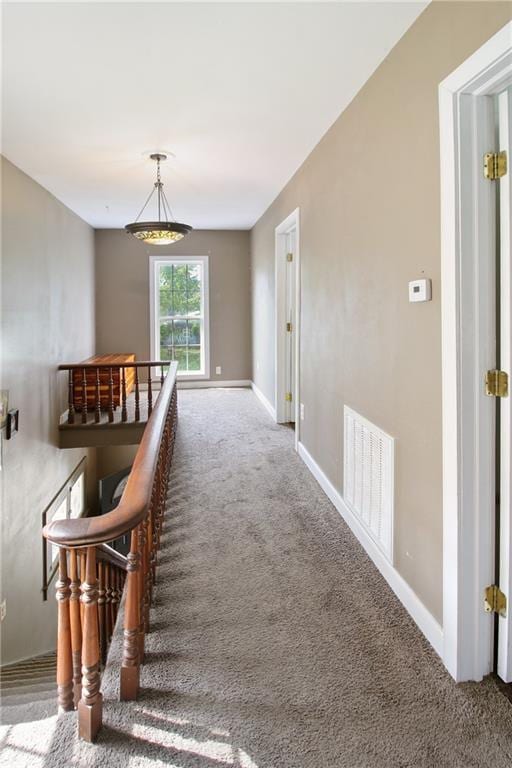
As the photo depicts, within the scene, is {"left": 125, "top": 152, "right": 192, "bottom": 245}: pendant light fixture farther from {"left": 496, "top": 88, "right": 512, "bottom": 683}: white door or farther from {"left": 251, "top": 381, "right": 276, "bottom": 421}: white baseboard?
{"left": 496, "top": 88, "right": 512, "bottom": 683}: white door

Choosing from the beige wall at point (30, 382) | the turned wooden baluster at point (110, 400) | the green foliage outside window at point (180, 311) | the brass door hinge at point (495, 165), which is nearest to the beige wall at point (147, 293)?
the green foliage outside window at point (180, 311)

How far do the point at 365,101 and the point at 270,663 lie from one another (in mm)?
2707

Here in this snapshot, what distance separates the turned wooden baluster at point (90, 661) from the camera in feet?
4.51

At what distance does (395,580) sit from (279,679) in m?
0.79

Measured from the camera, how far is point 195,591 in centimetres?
230

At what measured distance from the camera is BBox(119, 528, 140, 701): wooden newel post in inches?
61.7

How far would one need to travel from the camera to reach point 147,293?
308 inches

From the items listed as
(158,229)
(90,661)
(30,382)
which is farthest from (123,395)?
(90,661)

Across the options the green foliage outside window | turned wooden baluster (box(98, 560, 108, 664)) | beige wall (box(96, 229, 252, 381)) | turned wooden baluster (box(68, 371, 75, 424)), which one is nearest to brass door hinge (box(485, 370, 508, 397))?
turned wooden baluster (box(98, 560, 108, 664))

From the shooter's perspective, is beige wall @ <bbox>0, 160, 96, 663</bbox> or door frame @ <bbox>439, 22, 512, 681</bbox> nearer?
door frame @ <bbox>439, 22, 512, 681</bbox>

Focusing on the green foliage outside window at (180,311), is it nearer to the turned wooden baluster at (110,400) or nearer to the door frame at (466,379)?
the turned wooden baluster at (110,400)

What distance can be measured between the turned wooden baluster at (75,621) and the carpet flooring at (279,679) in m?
0.13

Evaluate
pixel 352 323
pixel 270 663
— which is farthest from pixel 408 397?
pixel 270 663

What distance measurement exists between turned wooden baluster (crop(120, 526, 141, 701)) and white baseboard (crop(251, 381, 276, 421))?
4229 mm
